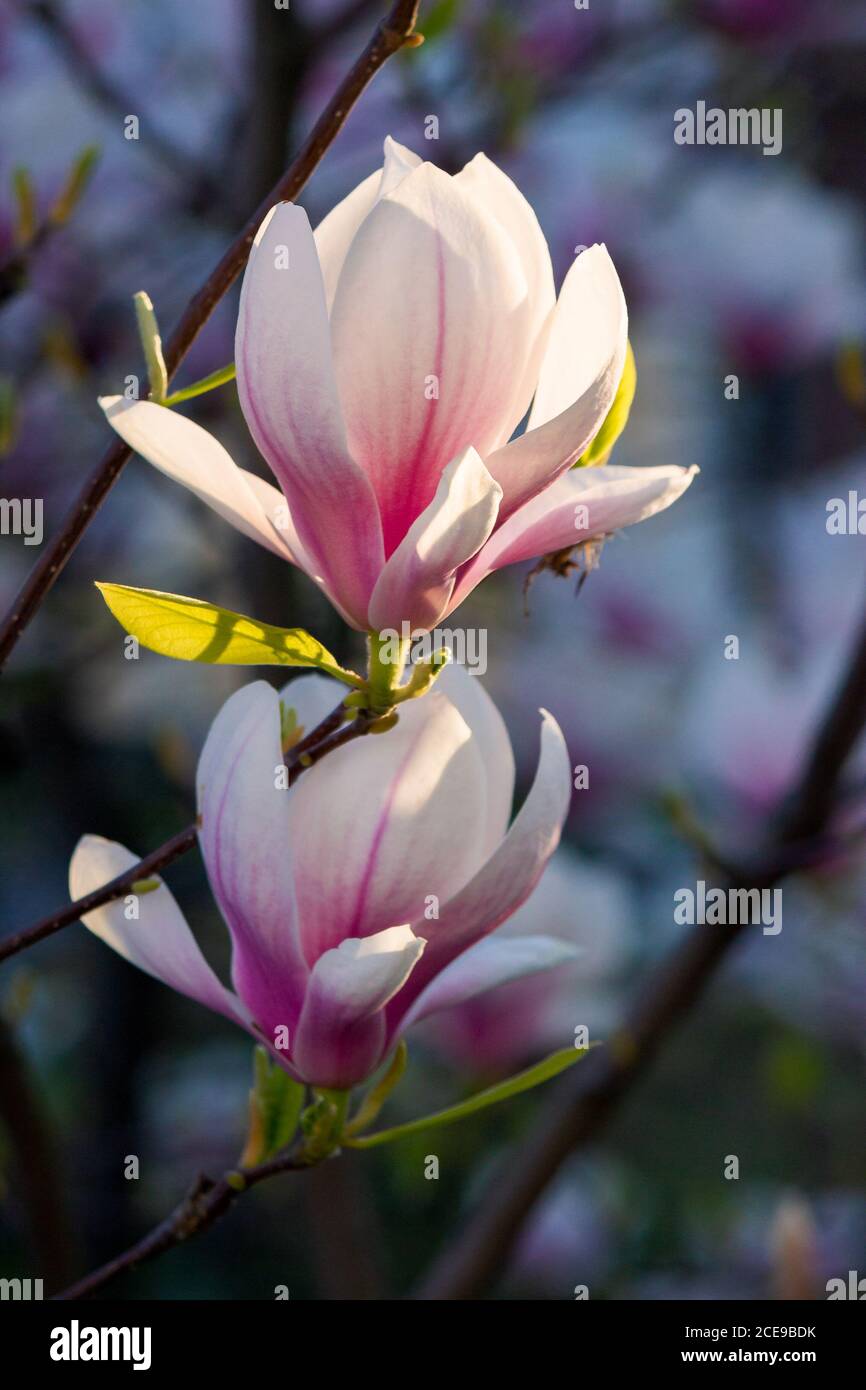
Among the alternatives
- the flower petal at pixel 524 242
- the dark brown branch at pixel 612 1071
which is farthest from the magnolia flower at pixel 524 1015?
the flower petal at pixel 524 242

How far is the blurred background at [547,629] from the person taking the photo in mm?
1008

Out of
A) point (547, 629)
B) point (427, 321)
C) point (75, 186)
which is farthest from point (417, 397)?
point (547, 629)

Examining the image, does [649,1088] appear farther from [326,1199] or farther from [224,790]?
[224,790]

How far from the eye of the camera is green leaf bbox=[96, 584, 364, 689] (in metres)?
0.32

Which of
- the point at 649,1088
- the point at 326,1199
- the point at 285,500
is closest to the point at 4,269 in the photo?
the point at 285,500

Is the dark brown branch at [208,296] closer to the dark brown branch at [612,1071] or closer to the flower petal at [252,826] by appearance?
the flower petal at [252,826]

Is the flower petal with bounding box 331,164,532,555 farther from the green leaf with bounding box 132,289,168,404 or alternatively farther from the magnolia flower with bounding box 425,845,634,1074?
the magnolia flower with bounding box 425,845,634,1074

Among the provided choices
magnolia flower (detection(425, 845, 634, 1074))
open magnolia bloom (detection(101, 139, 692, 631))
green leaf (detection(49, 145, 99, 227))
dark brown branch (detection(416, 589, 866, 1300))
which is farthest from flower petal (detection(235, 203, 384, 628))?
magnolia flower (detection(425, 845, 634, 1074))

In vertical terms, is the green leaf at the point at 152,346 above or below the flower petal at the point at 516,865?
above

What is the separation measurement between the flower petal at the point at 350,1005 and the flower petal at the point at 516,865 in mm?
13

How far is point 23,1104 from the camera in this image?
0.60 meters

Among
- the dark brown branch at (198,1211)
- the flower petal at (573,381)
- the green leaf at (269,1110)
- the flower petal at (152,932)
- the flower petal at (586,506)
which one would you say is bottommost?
the dark brown branch at (198,1211)

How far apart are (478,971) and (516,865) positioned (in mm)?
42

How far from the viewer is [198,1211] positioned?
0.38 m
